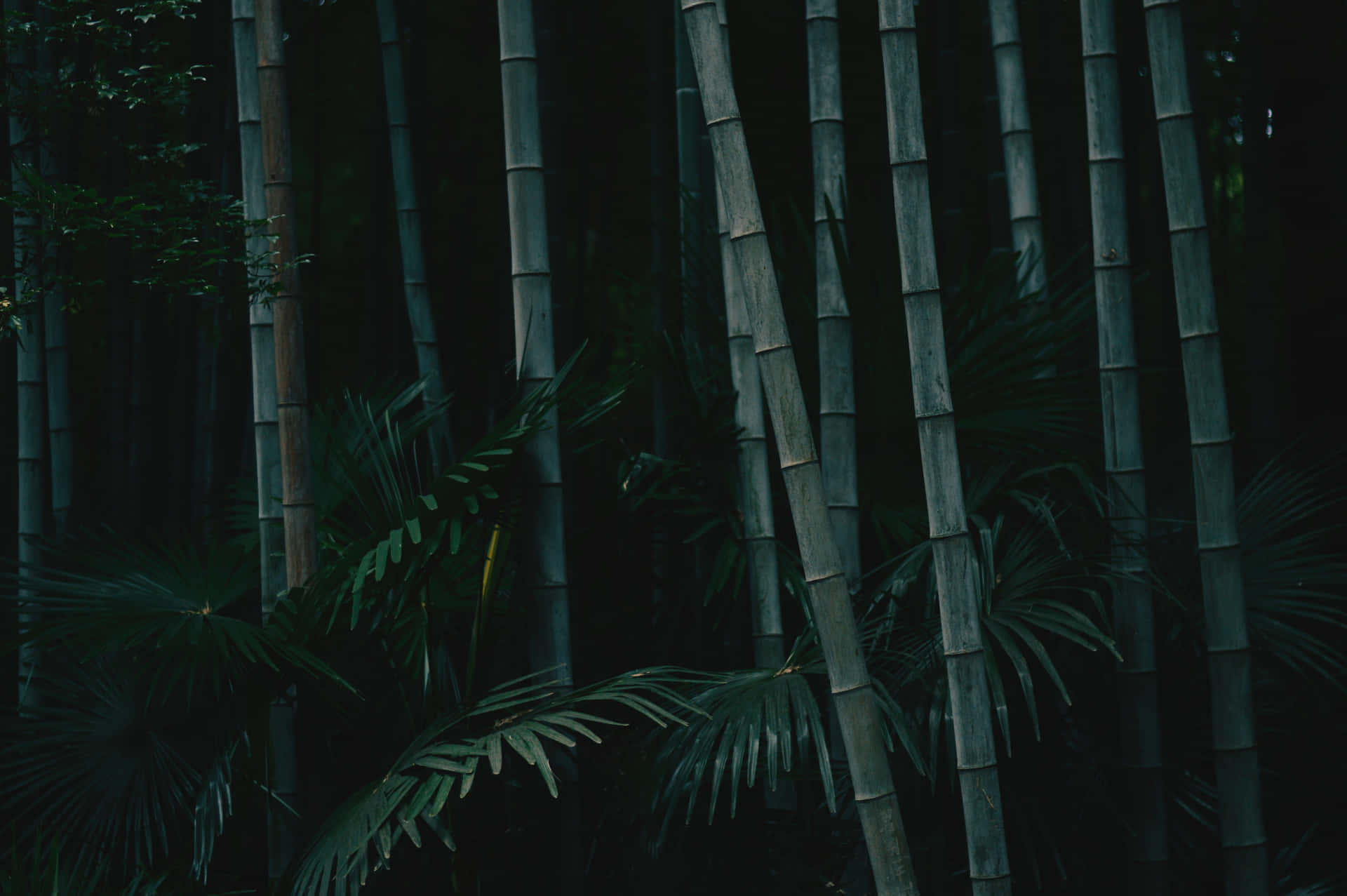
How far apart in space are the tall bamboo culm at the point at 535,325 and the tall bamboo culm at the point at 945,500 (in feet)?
2.58

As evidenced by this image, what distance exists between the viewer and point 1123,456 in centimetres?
239

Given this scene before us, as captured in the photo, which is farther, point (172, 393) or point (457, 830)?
point (172, 393)

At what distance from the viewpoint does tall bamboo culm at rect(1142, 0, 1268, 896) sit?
2.20 m

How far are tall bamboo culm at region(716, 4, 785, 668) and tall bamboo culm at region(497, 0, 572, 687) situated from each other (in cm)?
43

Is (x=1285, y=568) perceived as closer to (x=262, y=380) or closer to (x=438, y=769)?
(x=438, y=769)

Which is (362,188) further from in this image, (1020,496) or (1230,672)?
(1230,672)

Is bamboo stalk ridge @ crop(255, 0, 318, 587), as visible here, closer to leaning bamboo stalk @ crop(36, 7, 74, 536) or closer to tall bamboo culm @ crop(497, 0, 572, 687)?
tall bamboo culm @ crop(497, 0, 572, 687)

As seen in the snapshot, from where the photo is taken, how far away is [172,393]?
4.72 m

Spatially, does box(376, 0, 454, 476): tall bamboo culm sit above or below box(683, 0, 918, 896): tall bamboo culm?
above

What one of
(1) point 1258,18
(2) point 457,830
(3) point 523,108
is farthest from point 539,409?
(1) point 1258,18

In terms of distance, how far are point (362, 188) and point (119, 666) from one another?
4052mm

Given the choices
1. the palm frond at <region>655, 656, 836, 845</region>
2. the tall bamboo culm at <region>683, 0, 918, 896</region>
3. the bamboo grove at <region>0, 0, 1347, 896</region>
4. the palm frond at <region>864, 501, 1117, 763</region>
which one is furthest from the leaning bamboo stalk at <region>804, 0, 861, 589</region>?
the tall bamboo culm at <region>683, 0, 918, 896</region>

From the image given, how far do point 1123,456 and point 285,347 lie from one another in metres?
1.64

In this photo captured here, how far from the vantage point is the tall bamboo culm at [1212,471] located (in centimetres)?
220
